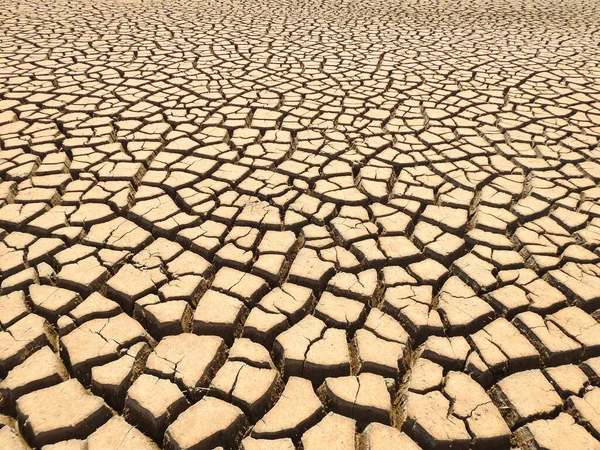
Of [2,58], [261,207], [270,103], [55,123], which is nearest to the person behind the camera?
[261,207]

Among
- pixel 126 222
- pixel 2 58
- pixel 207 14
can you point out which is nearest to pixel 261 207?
pixel 126 222

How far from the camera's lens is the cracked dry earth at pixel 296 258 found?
4.37 feet

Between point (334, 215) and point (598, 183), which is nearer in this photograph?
point (334, 215)

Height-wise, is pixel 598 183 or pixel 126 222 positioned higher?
pixel 598 183

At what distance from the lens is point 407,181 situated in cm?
253

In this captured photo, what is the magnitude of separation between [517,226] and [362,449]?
146 cm

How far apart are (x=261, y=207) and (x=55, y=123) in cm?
179

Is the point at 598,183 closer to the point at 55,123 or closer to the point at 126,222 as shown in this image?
the point at 126,222

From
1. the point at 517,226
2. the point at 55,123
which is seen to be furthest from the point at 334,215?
the point at 55,123

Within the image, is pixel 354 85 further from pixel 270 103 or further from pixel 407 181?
pixel 407 181

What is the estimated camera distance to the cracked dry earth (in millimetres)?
1333

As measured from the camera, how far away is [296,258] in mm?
1949

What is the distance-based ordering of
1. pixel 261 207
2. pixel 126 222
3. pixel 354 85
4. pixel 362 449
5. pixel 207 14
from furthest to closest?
pixel 207 14 < pixel 354 85 < pixel 261 207 < pixel 126 222 < pixel 362 449

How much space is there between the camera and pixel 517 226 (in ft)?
7.22
